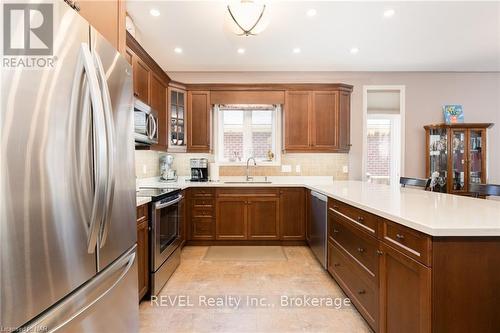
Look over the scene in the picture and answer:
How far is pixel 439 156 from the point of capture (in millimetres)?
4383

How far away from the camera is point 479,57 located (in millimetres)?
4082

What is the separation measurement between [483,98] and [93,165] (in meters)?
6.05

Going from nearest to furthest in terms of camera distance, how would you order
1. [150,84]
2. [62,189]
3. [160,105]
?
1. [62,189]
2. [150,84]
3. [160,105]

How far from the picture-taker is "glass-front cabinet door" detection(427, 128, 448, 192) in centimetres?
432

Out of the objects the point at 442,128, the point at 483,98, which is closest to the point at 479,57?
the point at 483,98

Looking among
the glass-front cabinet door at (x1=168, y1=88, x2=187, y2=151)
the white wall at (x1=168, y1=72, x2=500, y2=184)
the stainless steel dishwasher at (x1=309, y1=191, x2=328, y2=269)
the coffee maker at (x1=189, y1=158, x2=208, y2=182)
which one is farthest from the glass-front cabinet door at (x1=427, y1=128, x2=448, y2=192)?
the glass-front cabinet door at (x1=168, y1=88, x2=187, y2=151)

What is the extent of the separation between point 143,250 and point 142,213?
318 millimetres

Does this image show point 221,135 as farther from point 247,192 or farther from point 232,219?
point 232,219

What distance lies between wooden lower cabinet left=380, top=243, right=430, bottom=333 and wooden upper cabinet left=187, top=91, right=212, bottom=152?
10.4ft

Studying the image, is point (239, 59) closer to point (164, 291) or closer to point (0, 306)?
point (164, 291)

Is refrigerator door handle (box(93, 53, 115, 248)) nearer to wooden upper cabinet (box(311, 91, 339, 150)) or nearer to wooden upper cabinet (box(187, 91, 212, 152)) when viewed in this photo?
wooden upper cabinet (box(187, 91, 212, 152))

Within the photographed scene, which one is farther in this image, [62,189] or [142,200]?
[142,200]

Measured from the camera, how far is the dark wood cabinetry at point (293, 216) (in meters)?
3.84

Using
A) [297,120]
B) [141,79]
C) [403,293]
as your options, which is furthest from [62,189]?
[297,120]
